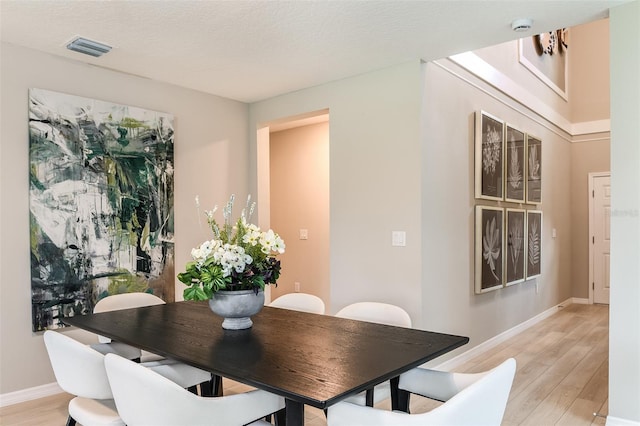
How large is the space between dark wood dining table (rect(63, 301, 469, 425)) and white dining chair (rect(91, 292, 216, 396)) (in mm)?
134

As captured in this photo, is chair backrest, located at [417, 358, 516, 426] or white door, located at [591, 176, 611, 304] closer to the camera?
chair backrest, located at [417, 358, 516, 426]

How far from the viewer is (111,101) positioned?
366 centimetres

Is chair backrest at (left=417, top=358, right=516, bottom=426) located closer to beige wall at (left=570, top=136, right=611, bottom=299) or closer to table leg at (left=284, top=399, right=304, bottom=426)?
table leg at (left=284, top=399, right=304, bottom=426)

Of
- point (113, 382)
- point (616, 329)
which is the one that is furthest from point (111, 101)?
point (616, 329)

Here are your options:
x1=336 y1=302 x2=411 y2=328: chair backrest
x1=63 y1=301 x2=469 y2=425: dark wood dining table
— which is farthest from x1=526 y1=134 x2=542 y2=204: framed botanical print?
x1=63 y1=301 x2=469 y2=425: dark wood dining table

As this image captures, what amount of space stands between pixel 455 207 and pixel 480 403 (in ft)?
8.71

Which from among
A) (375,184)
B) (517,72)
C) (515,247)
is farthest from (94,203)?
(517,72)

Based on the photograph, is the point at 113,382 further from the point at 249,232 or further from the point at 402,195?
the point at 402,195

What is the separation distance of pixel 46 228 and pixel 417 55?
2901 millimetres

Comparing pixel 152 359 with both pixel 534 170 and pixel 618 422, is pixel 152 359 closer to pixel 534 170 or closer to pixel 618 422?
pixel 618 422

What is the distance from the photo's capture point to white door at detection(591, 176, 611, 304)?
661 cm

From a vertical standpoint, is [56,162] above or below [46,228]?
above

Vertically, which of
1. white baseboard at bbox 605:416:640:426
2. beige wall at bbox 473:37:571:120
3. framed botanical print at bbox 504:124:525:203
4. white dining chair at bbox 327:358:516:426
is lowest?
white baseboard at bbox 605:416:640:426

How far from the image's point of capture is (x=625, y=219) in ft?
8.42
